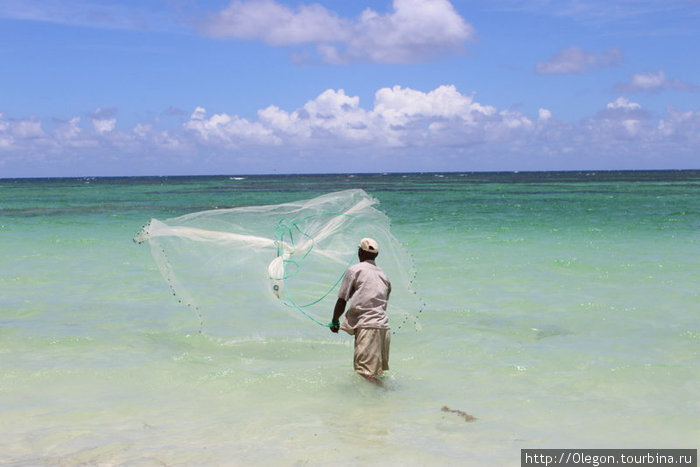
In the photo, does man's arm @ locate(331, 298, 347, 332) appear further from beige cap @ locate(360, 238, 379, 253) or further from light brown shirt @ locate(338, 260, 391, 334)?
beige cap @ locate(360, 238, 379, 253)

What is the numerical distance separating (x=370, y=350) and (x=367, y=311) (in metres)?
0.37

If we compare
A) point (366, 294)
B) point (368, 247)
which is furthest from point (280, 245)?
point (366, 294)

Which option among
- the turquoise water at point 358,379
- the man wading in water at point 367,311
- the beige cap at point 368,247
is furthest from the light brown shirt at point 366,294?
the turquoise water at point 358,379

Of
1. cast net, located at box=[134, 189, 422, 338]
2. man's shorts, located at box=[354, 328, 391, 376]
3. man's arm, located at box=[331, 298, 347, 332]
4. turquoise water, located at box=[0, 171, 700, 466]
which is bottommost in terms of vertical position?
turquoise water, located at box=[0, 171, 700, 466]

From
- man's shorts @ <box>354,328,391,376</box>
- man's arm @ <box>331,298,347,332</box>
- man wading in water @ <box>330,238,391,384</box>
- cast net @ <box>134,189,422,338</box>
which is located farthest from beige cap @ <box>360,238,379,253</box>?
cast net @ <box>134,189,422,338</box>

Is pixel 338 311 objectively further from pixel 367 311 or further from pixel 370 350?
pixel 370 350

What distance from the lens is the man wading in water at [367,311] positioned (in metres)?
6.23

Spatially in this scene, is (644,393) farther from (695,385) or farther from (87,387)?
(87,387)

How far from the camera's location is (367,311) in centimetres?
624

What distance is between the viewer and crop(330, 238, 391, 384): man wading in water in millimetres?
6227

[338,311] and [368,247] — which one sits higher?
[368,247]

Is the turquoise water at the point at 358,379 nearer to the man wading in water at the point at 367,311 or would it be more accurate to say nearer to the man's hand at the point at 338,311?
the man wading in water at the point at 367,311

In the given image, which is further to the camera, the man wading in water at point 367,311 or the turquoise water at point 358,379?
the man wading in water at point 367,311

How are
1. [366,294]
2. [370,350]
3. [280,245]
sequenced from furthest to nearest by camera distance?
[280,245] → [370,350] → [366,294]
